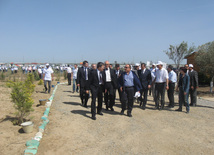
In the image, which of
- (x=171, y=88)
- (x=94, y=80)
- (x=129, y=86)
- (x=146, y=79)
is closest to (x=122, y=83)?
(x=129, y=86)

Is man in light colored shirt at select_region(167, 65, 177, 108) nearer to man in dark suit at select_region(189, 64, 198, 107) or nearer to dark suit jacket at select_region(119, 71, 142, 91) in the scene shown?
man in dark suit at select_region(189, 64, 198, 107)

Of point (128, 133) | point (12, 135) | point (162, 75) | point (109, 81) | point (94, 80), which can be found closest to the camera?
point (12, 135)

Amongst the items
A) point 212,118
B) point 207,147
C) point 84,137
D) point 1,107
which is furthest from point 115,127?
point 1,107

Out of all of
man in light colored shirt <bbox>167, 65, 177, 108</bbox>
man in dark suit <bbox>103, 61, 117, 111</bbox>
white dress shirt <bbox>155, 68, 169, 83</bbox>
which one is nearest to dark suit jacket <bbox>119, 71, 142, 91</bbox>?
man in dark suit <bbox>103, 61, 117, 111</bbox>

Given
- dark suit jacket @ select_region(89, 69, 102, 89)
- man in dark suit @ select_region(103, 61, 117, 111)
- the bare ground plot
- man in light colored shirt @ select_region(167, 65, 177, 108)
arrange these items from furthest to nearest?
man in light colored shirt @ select_region(167, 65, 177, 108)
man in dark suit @ select_region(103, 61, 117, 111)
dark suit jacket @ select_region(89, 69, 102, 89)
the bare ground plot

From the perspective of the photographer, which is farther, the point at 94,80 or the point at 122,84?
the point at 122,84

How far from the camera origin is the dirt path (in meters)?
4.23

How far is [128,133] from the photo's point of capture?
5.20 m

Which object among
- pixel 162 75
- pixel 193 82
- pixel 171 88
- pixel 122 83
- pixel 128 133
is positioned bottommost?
pixel 128 133

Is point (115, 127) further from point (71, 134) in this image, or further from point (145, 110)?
point (145, 110)

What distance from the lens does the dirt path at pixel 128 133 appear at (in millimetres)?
4227

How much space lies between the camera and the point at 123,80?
6.96 meters

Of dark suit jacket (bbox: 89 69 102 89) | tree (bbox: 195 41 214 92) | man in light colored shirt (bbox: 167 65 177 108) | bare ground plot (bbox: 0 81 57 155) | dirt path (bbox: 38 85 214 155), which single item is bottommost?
dirt path (bbox: 38 85 214 155)

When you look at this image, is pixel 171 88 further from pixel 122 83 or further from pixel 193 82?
pixel 122 83
